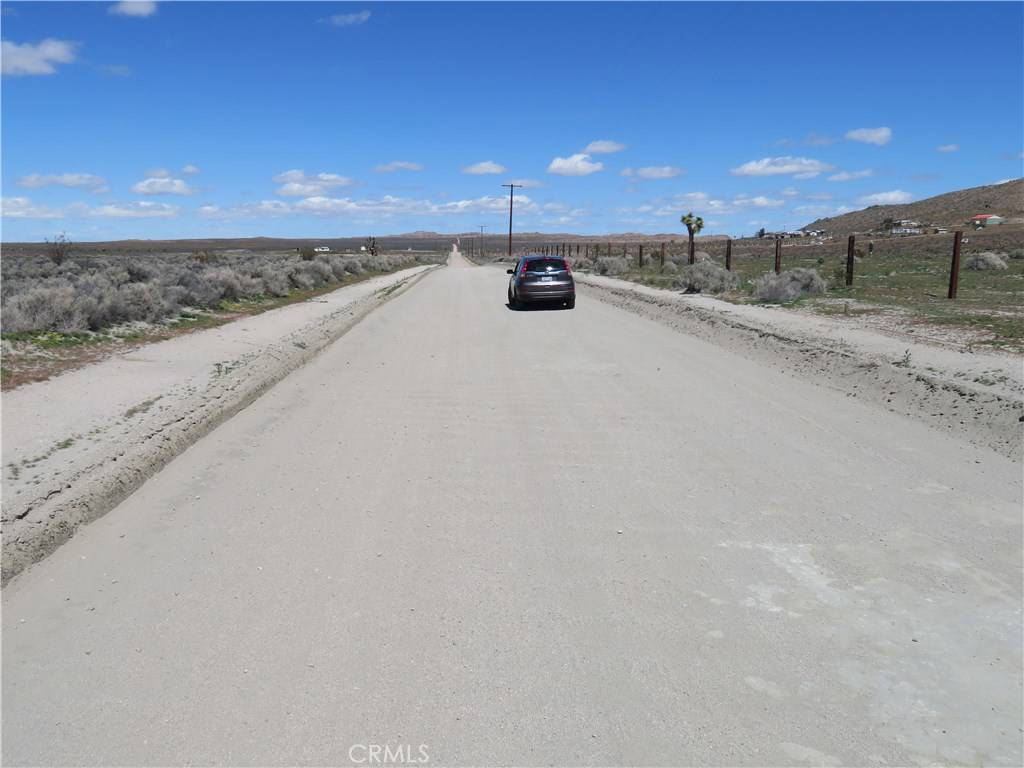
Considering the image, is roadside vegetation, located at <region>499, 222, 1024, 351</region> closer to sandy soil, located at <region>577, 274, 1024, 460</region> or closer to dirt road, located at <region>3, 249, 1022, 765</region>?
sandy soil, located at <region>577, 274, 1024, 460</region>

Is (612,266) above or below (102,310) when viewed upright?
above

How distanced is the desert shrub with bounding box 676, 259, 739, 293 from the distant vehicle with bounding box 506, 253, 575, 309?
240 inches

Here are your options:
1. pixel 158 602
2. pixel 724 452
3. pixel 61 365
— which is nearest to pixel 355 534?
pixel 158 602

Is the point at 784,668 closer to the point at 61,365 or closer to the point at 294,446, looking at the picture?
the point at 294,446

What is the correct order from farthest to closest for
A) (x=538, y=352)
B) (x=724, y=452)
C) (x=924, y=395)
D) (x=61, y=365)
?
(x=538, y=352) < (x=61, y=365) < (x=924, y=395) < (x=724, y=452)

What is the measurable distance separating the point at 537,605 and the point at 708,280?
1015 inches

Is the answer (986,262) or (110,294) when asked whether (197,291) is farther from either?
(986,262)

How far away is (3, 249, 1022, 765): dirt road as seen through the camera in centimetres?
343

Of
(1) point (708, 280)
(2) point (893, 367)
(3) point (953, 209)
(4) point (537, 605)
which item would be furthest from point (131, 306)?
(3) point (953, 209)

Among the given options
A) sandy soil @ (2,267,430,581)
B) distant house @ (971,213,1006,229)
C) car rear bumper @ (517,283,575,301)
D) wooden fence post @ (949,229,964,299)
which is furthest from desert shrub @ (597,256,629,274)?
distant house @ (971,213,1006,229)

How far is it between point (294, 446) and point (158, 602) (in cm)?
354

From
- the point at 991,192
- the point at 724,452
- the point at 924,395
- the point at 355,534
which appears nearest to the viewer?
the point at 355,534

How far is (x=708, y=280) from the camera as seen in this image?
29.0 metres

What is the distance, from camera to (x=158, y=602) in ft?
15.2
